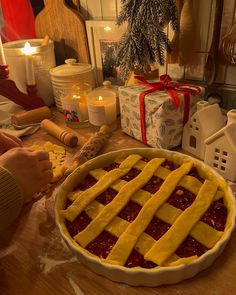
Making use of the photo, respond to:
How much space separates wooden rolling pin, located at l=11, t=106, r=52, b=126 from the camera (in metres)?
0.99

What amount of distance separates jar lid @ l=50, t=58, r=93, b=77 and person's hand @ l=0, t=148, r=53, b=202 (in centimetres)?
45

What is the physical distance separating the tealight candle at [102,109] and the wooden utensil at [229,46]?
35 cm

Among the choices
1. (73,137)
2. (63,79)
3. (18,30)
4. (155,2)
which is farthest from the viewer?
(18,30)

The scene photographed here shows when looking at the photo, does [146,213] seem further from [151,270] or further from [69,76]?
[69,76]

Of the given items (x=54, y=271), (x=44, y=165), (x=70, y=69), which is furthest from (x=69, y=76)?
(x=54, y=271)

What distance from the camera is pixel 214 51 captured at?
831mm

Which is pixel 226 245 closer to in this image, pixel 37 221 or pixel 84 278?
pixel 84 278

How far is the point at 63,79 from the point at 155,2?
414 mm

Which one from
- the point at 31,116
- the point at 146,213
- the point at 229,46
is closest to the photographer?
the point at 146,213

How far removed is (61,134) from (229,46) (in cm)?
54

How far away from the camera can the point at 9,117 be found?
1.08 metres

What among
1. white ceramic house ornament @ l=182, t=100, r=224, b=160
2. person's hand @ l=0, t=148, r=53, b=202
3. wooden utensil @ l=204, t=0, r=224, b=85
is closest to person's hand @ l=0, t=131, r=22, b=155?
person's hand @ l=0, t=148, r=53, b=202

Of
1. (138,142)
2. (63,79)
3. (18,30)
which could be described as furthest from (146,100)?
(18,30)

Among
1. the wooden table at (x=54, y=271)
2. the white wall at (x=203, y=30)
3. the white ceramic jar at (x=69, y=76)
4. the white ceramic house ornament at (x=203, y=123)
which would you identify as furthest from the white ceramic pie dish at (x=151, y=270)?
the white ceramic jar at (x=69, y=76)
